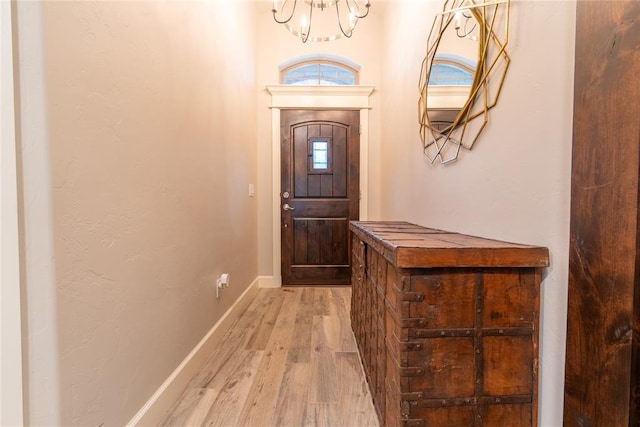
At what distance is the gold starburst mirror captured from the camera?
3.50 ft

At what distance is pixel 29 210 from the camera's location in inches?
28.4

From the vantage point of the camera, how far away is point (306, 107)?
3.25 metres

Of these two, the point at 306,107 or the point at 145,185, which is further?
the point at 306,107

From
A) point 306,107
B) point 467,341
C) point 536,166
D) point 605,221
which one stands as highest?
point 306,107

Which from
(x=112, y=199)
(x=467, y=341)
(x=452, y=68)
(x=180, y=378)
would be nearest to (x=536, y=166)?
(x=467, y=341)

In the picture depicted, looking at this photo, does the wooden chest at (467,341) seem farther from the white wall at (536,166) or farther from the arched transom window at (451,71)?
the arched transom window at (451,71)

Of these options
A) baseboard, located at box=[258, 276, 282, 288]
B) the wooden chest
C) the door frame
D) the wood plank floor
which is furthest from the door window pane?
the wooden chest

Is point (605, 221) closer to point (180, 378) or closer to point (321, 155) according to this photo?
point (180, 378)

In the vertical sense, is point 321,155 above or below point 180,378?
above

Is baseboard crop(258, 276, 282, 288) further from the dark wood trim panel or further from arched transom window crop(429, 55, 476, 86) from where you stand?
the dark wood trim panel

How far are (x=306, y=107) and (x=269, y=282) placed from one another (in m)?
2.01

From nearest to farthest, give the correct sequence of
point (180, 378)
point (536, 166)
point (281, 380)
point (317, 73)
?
point (536, 166), point (180, 378), point (281, 380), point (317, 73)

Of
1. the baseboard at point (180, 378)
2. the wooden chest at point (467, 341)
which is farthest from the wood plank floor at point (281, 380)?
the wooden chest at point (467, 341)

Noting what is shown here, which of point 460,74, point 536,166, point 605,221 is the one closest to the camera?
point 605,221
